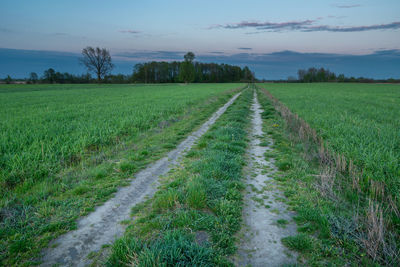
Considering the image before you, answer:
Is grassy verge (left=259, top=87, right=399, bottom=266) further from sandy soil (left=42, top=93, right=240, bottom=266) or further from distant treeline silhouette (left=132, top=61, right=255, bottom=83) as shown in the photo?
distant treeline silhouette (left=132, top=61, right=255, bottom=83)

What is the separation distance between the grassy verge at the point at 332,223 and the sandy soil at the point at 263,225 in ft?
0.65

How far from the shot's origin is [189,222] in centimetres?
379

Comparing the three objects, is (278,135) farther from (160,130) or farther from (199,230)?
(199,230)

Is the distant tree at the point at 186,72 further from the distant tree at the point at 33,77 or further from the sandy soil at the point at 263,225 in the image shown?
the sandy soil at the point at 263,225

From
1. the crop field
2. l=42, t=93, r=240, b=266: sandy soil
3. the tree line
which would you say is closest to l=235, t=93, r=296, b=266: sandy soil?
the crop field

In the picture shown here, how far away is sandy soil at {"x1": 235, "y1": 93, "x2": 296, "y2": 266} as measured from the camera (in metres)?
3.17

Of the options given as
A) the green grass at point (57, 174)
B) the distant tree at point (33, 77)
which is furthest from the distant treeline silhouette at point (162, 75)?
the green grass at point (57, 174)

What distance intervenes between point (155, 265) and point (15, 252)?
239cm

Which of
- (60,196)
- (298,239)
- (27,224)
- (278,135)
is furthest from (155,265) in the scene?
(278,135)

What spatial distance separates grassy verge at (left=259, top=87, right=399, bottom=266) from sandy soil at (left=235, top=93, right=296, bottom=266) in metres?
0.20

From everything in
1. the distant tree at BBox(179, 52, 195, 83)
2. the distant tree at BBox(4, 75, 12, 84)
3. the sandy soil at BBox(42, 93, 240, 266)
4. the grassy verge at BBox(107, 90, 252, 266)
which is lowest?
the sandy soil at BBox(42, 93, 240, 266)

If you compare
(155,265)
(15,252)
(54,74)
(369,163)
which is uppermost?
(54,74)

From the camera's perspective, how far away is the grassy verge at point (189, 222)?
2.95 metres

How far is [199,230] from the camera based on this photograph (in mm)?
3736
